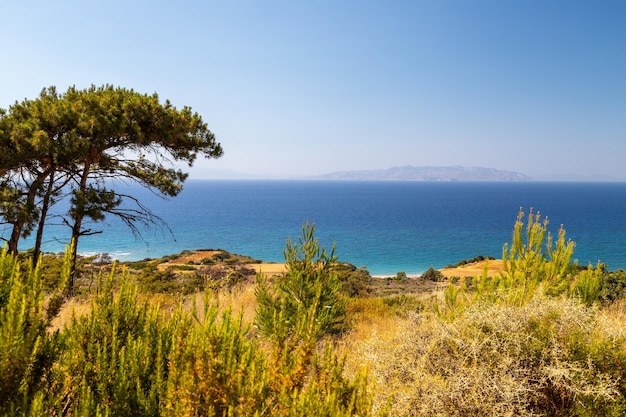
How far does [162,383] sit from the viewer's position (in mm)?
2506

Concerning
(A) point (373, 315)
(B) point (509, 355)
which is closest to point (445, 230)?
(A) point (373, 315)

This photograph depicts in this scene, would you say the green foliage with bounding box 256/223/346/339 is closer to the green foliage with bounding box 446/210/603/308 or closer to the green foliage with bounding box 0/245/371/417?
the green foliage with bounding box 446/210/603/308

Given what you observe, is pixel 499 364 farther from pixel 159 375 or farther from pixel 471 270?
pixel 471 270

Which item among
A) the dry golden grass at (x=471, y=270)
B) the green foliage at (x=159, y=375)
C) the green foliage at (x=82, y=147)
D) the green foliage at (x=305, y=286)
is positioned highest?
the green foliage at (x=82, y=147)

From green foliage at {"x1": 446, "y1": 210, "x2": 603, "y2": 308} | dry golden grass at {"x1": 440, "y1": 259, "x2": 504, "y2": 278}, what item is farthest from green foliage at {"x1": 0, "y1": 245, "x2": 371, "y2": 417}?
dry golden grass at {"x1": 440, "y1": 259, "x2": 504, "y2": 278}

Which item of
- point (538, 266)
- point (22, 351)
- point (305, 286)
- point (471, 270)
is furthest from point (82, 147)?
point (471, 270)

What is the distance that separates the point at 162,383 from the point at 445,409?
2.58 metres

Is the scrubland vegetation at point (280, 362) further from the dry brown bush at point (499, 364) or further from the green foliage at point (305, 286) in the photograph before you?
the green foliage at point (305, 286)

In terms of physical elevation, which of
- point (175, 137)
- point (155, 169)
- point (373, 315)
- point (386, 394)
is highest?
point (175, 137)

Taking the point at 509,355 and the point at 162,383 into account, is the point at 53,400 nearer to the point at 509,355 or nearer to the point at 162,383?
the point at 162,383

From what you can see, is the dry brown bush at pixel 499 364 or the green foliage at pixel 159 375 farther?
the dry brown bush at pixel 499 364

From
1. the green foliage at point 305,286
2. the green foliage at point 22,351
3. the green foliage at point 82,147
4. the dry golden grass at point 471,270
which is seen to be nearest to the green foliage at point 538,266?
the green foliage at point 305,286

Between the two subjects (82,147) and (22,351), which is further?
→ (82,147)

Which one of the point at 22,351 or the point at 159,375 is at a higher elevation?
the point at 22,351
